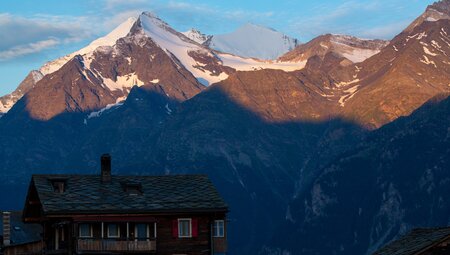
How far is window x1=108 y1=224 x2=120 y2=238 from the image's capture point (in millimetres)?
75750

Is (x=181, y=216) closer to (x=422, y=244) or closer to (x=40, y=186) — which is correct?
(x=40, y=186)

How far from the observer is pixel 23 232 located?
3371 inches

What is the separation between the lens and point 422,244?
58.4 metres

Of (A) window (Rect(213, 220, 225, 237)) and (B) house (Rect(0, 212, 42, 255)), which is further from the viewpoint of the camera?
(B) house (Rect(0, 212, 42, 255))

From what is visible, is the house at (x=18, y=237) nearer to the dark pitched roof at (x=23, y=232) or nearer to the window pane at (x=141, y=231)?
the dark pitched roof at (x=23, y=232)

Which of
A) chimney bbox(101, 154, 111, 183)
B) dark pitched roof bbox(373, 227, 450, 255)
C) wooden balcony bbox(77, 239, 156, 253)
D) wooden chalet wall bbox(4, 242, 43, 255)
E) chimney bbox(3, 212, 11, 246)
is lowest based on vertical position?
dark pitched roof bbox(373, 227, 450, 255)

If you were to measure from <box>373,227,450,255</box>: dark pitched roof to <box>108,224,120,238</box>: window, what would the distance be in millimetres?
18192

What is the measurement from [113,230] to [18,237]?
10836 millimetres

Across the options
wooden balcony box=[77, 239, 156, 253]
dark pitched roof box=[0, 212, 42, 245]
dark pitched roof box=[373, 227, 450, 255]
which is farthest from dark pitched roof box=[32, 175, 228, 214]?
dark pitched roof box=[373, 227, 450, 255]

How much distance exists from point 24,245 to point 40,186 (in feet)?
19.3

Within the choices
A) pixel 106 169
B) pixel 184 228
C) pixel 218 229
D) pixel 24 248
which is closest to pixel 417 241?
pixel 184 228

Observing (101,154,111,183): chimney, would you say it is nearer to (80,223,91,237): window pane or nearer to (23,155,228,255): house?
(23,155,228,255): house

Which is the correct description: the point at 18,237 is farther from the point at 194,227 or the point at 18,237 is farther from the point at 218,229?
the point at 218,229

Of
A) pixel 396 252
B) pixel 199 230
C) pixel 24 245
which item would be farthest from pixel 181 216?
pixel 396 252
